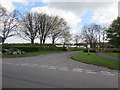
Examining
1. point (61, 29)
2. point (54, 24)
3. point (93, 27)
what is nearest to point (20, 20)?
point (54, 24)

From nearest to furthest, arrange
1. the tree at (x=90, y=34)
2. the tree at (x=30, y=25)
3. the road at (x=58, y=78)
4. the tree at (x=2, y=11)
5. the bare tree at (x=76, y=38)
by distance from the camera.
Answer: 1. the road at (x=58, y=78)
2. the tree at (x=2, y=11)
3. the tree at (x=30, y=25)
4. the tree at (x=90, y=34)
5. the bare tree at (x=76, y=38)

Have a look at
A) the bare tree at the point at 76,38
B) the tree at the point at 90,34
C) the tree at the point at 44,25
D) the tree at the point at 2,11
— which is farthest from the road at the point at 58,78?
the bare tree at the point at 76,38

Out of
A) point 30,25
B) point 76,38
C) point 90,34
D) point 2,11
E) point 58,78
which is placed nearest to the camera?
point 58,78

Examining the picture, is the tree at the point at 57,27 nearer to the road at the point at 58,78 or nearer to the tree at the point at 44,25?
the tree at the point at 44,25

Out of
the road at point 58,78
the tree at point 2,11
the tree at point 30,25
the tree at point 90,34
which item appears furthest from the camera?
the tree at point 90,34

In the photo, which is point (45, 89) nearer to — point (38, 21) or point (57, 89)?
point (57, 89)

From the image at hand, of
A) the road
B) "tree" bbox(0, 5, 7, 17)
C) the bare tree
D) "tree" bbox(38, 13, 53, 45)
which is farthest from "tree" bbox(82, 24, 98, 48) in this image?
the road

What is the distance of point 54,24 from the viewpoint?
144ft

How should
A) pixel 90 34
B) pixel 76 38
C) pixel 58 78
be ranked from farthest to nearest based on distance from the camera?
pixel 76 38 → pixel 90 34 → pixel 58 78

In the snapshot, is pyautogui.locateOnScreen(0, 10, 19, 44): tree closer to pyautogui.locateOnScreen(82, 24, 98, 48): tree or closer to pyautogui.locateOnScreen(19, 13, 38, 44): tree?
pyautogui.locateOnScreen(19, 13, 38, 44): tree

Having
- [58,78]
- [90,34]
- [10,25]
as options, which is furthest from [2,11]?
[90,34]

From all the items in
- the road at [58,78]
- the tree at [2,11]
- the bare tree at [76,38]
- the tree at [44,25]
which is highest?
the tree at [2,11]

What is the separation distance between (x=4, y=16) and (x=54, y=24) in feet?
52.4

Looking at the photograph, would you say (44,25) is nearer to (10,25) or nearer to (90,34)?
(10,25)
